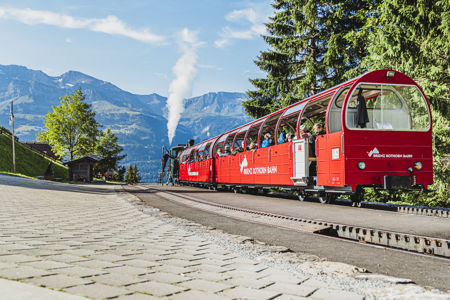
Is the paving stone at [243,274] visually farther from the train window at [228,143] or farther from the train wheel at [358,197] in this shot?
the train window at [228,143]

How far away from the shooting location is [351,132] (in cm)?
977

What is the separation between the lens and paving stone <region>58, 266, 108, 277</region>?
8.78ft

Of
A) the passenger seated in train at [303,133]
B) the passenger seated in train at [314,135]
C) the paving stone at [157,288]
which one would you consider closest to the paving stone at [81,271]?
the paving stone at [157,288]

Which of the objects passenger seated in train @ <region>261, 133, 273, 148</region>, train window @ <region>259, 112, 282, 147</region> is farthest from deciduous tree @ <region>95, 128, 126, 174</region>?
passenger seated in train @ <region>261, 133, 273, 148</region>

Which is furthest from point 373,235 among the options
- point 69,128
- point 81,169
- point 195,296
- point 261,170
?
point 69,128

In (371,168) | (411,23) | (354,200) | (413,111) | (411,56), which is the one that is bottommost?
(354,200)

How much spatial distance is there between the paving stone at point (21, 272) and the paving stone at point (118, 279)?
37 centimetres

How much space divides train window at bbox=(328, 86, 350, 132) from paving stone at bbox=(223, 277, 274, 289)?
26.4 feet

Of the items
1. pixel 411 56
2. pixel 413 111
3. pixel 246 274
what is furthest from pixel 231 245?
pixel 411 56

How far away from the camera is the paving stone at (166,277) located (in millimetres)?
2729

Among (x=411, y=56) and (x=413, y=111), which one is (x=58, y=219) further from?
(x=411, y=56)

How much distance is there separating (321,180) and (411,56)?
21.5 ft

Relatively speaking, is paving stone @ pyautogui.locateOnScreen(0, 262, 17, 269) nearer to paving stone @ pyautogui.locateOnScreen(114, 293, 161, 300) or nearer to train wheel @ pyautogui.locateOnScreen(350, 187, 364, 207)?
paving stone @ pyautogui.locateOnScreen(114, 293, 161, 300)

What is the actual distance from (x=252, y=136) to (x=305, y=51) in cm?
1104
